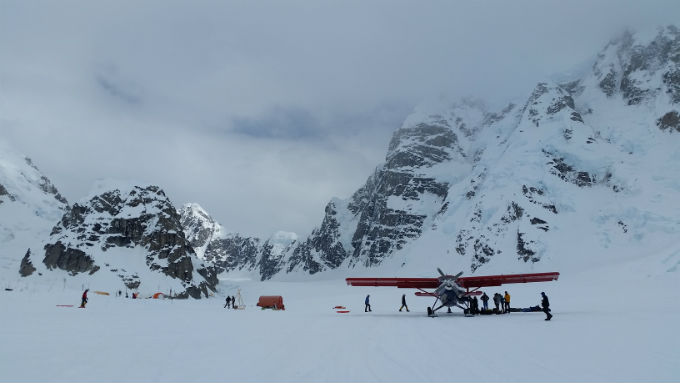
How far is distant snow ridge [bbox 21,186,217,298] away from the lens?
281 feet

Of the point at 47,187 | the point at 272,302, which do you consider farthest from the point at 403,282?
the point at 47,187

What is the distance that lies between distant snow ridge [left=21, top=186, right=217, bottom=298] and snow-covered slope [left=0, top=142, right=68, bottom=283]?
24.7m

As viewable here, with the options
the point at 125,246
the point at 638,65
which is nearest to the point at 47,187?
the point at 125,246

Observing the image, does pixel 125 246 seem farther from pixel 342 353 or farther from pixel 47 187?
pixel 47 187

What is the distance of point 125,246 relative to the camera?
93312 mm

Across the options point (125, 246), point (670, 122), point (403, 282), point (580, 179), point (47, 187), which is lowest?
point (403, 282)

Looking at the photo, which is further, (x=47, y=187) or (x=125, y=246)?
(x=47, y=187)

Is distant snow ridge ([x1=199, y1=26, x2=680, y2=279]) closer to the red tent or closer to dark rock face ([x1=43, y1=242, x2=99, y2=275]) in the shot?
the red tent

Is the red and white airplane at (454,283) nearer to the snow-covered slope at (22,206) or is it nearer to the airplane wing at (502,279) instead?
the airplane wing at (502,279)

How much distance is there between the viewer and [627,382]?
7551 millimetres

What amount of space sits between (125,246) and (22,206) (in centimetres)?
9592

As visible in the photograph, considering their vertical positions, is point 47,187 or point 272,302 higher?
point 47,187

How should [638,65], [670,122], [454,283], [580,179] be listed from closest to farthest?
1. [454,283]
2. [670,122]
3. [580,179]
4. [638,65]

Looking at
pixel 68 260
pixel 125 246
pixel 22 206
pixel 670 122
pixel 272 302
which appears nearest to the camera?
pixel 272 302
